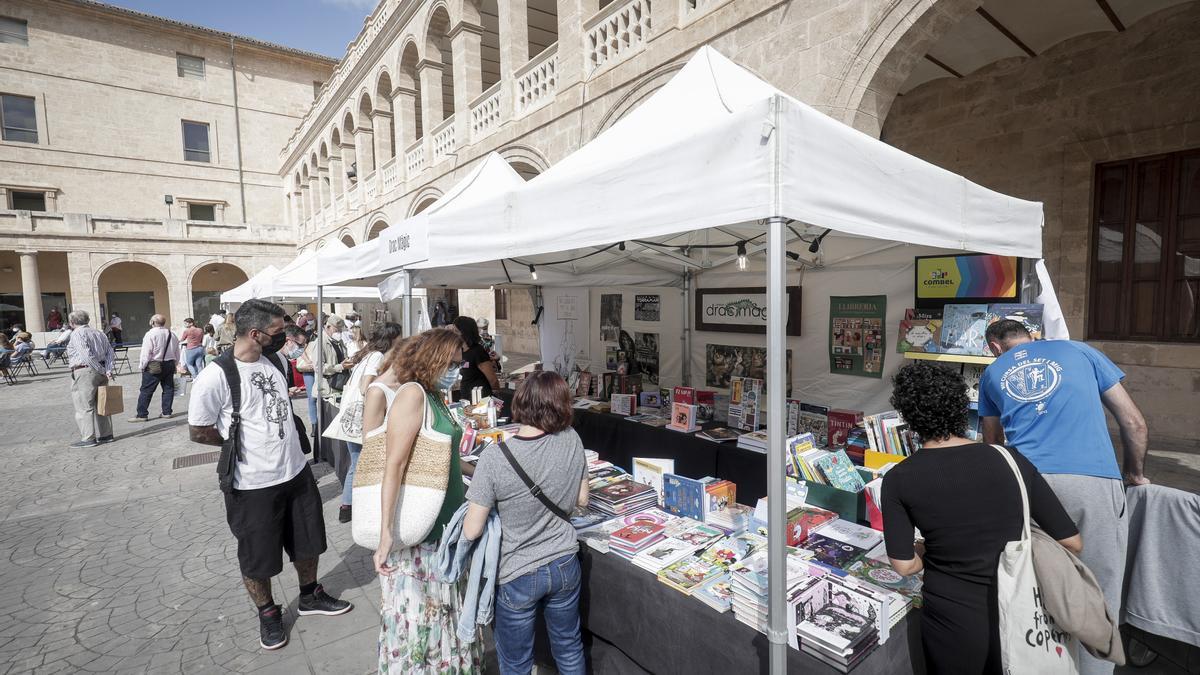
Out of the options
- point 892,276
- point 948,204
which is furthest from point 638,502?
point 892,276

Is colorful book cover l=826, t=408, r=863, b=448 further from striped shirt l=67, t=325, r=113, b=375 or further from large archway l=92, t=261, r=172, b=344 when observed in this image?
large archway l=92, t=261, r=172, b=344

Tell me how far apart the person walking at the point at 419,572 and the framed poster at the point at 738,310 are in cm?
340

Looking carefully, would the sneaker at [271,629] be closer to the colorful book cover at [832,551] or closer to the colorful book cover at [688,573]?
the colorful book cover at [688,573]

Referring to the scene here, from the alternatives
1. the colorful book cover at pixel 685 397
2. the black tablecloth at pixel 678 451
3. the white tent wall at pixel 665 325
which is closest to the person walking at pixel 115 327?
the white tent wall at pixel 665 325

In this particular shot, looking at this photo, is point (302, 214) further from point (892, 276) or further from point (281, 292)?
point (892, 276)

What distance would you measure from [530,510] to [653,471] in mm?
1201

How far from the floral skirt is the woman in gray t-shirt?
0.35 meters

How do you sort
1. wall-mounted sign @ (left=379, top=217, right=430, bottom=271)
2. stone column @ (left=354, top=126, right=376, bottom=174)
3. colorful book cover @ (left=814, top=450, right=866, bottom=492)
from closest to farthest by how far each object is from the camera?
colorful book cover @ (left=814, top=450, right=866, bottom=492), wall-mounted sign @ (left=379, top=217, right=430, bottom=271), stone column @ (left=354, top=126, right=376, bottom=174)

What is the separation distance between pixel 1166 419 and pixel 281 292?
12.0m

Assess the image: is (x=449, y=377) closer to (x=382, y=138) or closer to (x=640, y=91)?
(x=640, y=91)

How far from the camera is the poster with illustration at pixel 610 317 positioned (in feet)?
22.3

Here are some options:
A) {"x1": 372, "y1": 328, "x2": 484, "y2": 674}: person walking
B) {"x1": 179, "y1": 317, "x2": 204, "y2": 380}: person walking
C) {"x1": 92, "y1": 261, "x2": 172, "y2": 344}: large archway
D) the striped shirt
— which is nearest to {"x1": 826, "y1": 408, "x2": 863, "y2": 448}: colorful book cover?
{"x1": 372, "y1": 328, "x2": 484, "y2": 674}: person walking

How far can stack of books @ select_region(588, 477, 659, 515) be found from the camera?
2.83 m

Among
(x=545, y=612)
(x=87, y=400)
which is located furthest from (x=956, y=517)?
(x=87, y=400)
